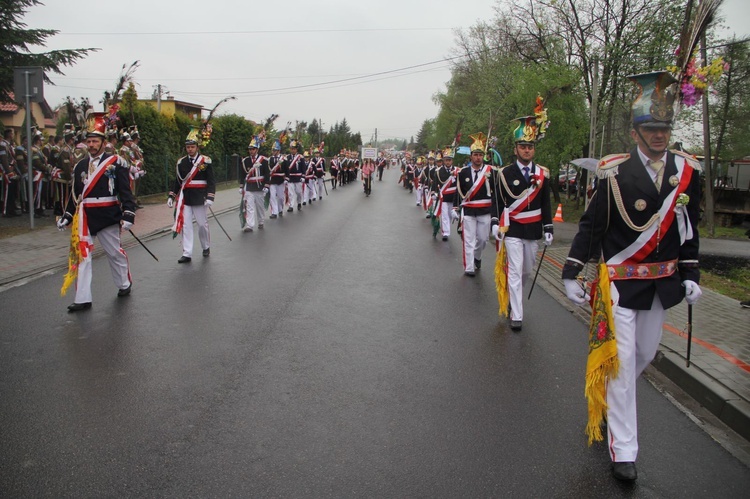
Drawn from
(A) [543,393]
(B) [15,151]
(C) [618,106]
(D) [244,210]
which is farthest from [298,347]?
(C) [618,106]

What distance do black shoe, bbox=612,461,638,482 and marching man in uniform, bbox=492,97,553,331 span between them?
10.0ft

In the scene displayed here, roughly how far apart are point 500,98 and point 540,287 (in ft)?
60.0

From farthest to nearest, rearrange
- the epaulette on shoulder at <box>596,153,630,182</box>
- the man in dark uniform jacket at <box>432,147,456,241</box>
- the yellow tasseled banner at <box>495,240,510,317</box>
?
1. the man in dark uniform jacket at <box>432,147,456,241</box>
2. the yellow tasseled banner at <box>495,240,510,317</box>
3. the epaulette on shoulder at <box>596,153,630,182</box>

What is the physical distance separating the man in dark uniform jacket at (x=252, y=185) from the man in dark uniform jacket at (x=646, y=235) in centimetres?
1117

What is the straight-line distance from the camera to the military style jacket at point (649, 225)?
370 cm

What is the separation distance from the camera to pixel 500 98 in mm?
25547

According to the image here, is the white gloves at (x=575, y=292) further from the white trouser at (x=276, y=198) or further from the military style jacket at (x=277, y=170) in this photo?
the military style jacket at (x=277, y=170)

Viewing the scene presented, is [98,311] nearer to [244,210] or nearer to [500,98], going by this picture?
[244,210]

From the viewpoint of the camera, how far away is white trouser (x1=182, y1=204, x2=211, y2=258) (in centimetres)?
994

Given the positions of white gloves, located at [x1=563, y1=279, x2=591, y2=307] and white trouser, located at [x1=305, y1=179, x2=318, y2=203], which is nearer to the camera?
white gloves, located at [x1=563, y1=279, x2=591, y2=307]

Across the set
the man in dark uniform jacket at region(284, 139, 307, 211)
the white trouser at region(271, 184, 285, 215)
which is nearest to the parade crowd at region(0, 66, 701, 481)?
the white trouser at region(271, 184, 285, 215)

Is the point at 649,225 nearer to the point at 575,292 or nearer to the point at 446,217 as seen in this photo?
the point at 575,292

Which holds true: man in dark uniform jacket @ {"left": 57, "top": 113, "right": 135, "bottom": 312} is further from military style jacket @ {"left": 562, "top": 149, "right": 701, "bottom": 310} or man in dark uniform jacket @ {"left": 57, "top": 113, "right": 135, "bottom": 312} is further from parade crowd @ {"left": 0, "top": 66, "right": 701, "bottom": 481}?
military style jacket @ {"left": 562, "top": 149, "right": 701, "bottom": 310}

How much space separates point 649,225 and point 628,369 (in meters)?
0.88
